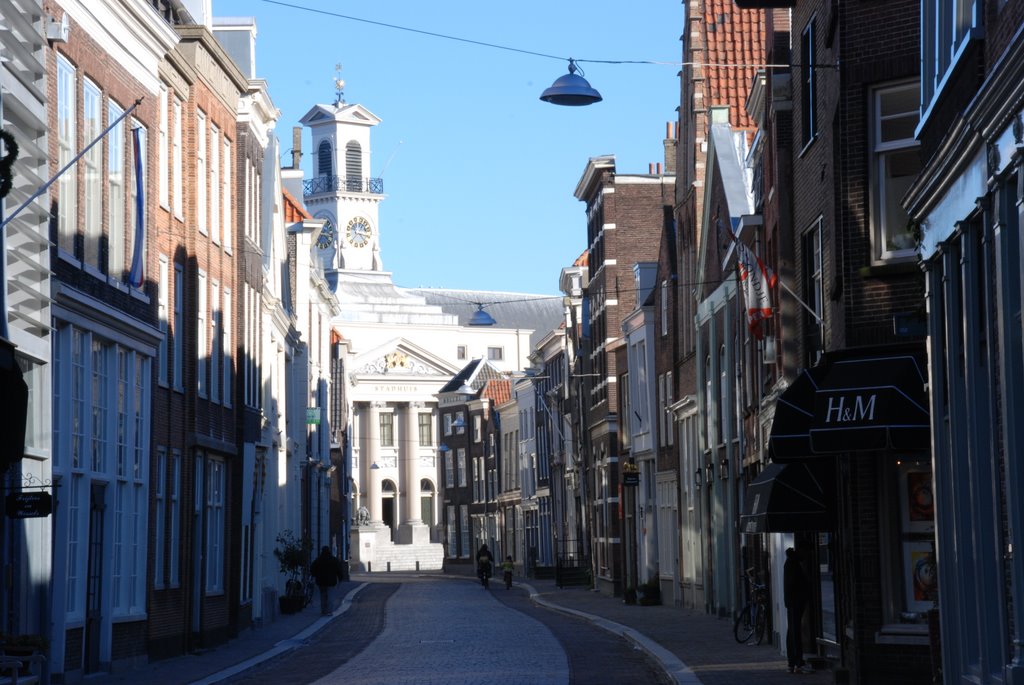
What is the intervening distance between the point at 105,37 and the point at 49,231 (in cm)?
405

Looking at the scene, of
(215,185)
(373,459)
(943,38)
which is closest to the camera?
(943,38)

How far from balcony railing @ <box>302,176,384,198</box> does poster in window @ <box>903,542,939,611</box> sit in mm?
133710

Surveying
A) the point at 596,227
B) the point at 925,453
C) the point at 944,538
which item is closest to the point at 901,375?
the point at 925,453

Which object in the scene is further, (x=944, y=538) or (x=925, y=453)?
(x=925, y=453)

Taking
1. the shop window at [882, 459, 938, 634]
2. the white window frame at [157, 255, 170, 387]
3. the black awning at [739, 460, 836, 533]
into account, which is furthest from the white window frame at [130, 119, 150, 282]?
the shop window at [882, 459, 938, 634]

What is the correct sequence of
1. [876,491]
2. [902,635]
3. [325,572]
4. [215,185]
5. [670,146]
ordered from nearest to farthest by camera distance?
[902,635]
[876,491]
[215,185]
[325,572]
[670,146]

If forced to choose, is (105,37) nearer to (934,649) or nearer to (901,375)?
(901,375)

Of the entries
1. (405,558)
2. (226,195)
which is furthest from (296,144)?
(405,558)

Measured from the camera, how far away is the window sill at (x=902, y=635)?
1872 centimetres

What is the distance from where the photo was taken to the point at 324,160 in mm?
153000

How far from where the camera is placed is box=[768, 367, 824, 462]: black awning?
20.0 metres

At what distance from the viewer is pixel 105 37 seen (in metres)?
23.8

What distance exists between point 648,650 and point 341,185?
126849mm

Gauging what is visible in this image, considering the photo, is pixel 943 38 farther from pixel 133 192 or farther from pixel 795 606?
pixel 133 192
